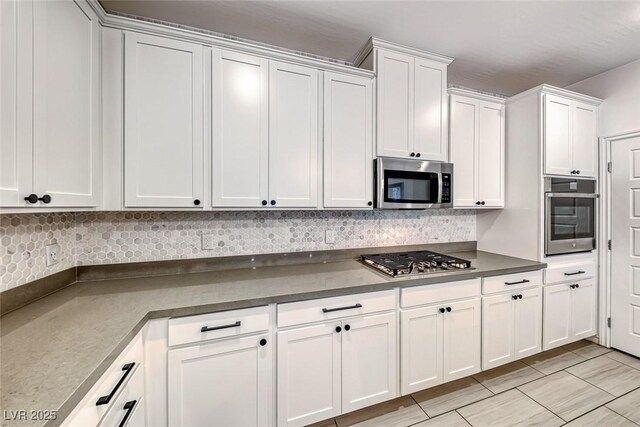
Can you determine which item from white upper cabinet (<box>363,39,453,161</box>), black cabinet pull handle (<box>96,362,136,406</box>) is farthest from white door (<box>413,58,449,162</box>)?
black cabinet pull handle (<box>96,362,136,406</box>)

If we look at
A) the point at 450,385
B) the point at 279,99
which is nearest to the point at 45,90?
the point at 279,99

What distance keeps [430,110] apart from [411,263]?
1.24 meters

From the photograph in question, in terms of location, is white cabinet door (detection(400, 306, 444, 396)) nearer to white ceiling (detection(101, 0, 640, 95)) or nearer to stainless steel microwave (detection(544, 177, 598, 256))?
stainless steel microwave (detection(544, 177, 598, 256))

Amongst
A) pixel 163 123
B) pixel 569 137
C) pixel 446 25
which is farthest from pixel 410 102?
pixel 163 123

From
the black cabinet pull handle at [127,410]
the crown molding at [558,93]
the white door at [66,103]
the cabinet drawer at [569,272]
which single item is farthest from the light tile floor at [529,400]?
the crown molding at [558,93]

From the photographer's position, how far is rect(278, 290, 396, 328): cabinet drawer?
1.45 m

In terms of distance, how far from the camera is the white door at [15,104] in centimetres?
86

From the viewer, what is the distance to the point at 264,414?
4.61 ft

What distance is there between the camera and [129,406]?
Result: 1.02 metres

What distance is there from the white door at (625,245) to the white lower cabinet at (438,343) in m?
1.70

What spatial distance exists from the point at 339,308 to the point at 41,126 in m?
1.59

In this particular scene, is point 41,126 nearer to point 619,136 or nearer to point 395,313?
point 395,313

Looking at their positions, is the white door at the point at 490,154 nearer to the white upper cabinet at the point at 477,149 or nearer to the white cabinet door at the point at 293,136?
the white upper cabinet at the point at 477,149

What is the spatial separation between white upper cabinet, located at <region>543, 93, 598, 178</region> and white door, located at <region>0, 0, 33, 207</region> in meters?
3.26
